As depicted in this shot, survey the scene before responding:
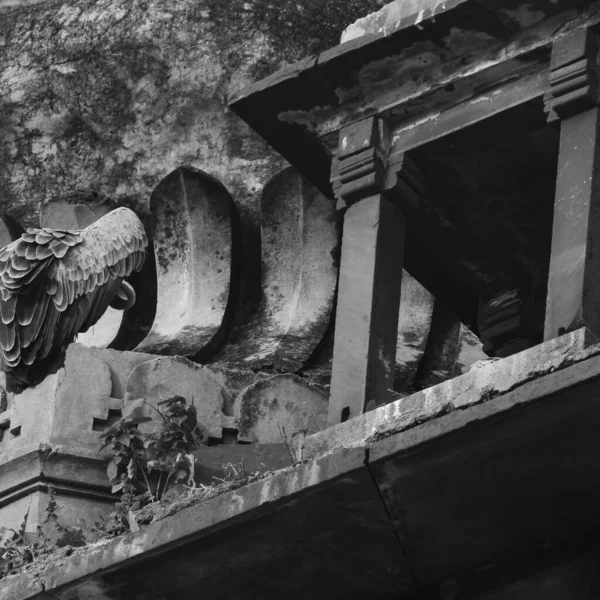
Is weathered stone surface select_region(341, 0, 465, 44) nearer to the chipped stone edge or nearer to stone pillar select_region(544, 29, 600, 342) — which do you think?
stone pillar select_region(544, 29, 600, 342)

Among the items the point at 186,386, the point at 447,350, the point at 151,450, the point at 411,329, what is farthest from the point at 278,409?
the point at 447,350

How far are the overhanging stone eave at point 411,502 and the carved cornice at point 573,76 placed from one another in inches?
57.4

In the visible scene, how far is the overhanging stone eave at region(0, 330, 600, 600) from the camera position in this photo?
43.6 ft

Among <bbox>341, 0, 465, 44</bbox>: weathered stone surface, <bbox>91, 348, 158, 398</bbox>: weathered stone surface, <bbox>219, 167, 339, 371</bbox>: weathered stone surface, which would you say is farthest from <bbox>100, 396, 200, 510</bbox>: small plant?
<bbox>341, 0, 465, 44</bbox>: weathered stone surface

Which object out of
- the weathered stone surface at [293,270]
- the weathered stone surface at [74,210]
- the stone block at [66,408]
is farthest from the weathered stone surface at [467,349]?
the stone block at [66,408]

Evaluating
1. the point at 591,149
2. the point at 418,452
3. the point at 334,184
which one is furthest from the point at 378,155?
the point at 418,452

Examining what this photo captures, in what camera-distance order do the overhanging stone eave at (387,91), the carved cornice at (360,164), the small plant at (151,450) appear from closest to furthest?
the overhanging stone eave at (387,91), the small plant at (151,450), the carved cornice at (360,164)

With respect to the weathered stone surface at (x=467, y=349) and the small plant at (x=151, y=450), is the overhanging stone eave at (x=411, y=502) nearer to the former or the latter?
the small plant at (x=151, y=450)

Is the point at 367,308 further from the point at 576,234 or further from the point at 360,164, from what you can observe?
the point at 576,234

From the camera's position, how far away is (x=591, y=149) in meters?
14.3

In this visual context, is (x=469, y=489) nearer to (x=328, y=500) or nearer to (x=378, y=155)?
(x=328, y=500)

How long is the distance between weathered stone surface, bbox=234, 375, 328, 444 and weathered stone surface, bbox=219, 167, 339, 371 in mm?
810

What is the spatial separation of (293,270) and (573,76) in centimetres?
350

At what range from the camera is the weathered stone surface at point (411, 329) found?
56.5 feet
